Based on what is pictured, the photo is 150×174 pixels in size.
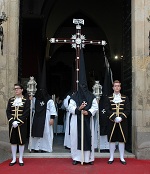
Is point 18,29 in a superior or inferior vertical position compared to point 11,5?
inferior

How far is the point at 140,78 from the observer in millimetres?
8438

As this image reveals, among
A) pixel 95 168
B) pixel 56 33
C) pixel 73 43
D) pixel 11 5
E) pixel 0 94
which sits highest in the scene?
pixel 56 33

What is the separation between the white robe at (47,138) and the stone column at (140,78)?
2314 mm

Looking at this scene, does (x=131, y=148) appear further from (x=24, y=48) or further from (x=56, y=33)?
(x=56, y=33)

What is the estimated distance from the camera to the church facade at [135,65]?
329 inches

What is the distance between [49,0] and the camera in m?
15.6

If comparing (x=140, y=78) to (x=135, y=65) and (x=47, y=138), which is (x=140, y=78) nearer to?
(x=135, y=65)

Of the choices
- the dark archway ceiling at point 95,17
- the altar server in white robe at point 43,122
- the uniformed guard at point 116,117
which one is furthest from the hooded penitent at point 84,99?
the dark archway ceiling at point 95,17

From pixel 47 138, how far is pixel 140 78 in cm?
315

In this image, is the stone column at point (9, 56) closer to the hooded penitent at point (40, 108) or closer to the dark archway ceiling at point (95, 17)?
the hooded penitent at point (40, 108)

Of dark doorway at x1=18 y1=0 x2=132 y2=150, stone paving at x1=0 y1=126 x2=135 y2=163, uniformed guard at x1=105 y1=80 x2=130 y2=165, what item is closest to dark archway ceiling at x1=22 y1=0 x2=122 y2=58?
dark doorway at x1=18 y1=0 x2=132 y2=150

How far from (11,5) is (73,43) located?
196cm

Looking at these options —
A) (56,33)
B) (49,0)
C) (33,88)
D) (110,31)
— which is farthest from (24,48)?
(33,88)

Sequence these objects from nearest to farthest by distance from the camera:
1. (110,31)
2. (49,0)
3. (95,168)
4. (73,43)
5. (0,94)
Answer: (95,168)
(0,94)
(73,43)
(49,0)
(110,31)
